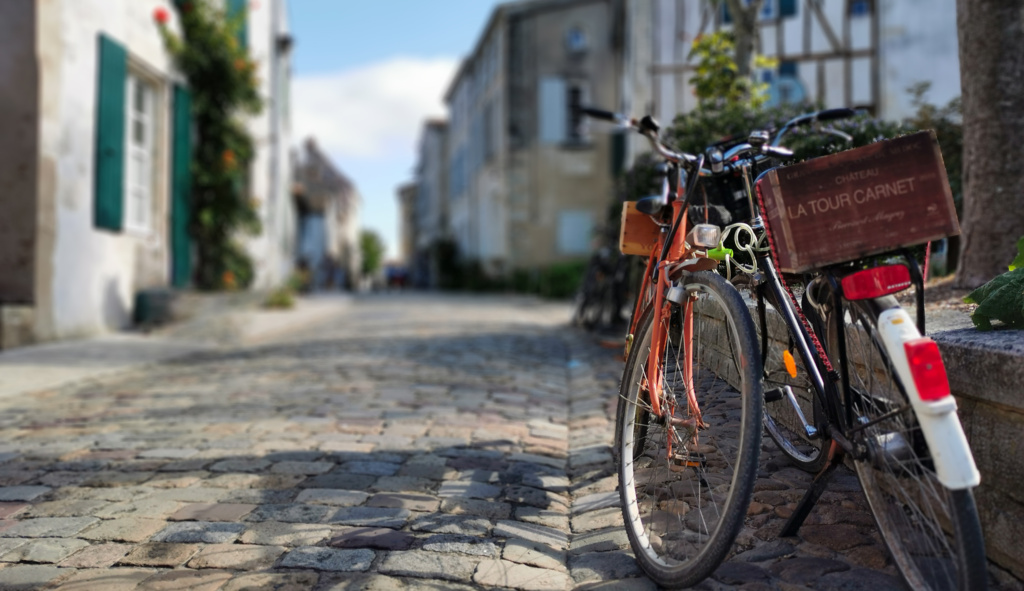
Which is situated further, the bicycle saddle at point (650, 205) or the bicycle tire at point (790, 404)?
the bicycle saddle at point (650, 205)

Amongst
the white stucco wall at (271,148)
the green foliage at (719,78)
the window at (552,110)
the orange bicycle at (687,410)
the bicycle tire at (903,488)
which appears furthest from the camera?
the window at (552,110)

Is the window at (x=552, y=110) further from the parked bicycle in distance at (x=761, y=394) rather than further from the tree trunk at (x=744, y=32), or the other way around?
the parked bicycle in distance at (x=761, y=394)

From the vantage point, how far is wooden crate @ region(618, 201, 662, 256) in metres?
Answer: 2.76

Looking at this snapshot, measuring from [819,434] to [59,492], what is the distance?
257cm

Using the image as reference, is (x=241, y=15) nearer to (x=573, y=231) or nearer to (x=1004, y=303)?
(x=1004, y=303)

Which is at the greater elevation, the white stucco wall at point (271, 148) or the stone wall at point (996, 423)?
the white stucco wall at point (271, 148)

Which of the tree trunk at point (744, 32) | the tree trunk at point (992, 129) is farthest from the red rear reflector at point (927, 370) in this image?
the tree trunk at point (744, 32)

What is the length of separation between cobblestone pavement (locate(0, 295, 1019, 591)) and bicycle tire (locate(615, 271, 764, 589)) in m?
0.15

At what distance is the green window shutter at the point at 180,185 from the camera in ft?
33.1

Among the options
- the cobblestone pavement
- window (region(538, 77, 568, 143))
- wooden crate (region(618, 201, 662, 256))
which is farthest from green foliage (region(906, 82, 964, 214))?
window (region(538, 77, 568, 143))

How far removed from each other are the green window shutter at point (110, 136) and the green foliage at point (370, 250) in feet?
202

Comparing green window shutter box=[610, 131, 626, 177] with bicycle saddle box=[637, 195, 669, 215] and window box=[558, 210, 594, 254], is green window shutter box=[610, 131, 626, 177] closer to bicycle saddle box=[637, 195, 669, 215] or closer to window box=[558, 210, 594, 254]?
window box=[558, 210, 594, 254]

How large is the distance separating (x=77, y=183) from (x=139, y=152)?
6.15 feet

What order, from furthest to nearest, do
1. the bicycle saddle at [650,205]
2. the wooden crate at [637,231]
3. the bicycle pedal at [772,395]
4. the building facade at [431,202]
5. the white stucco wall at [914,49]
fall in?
the building facade at [431,202] → the white stucco wall at [914,49] → the wooden crate at [637,231] → the bicycle saddle at [650,205] → the bicycle pedal at [772,395]
